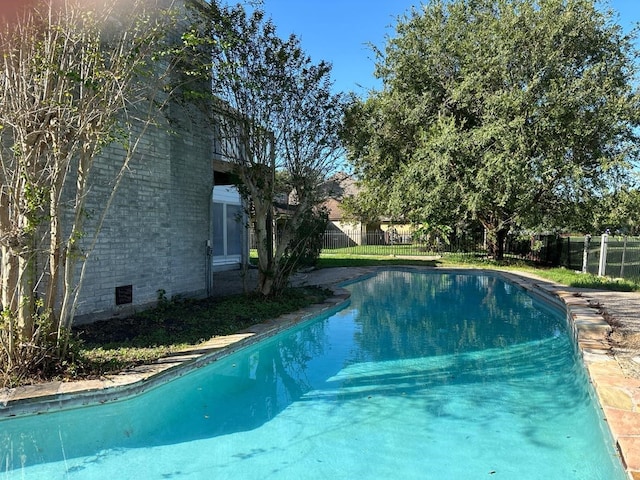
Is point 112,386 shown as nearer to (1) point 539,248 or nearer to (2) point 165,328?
(2) point 165,328

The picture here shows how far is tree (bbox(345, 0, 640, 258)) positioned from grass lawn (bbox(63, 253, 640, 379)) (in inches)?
230

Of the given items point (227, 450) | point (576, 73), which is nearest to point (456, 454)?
point (227, 450)

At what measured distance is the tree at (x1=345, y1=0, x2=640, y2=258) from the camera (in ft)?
48.1

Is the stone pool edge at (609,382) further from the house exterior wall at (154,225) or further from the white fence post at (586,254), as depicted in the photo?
the white fence post at (586,254)

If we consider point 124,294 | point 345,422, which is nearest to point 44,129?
point 124,294

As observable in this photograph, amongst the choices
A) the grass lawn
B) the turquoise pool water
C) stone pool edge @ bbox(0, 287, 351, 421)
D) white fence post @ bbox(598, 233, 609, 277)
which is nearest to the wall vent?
the grass lawn

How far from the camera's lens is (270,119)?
28.7 feet

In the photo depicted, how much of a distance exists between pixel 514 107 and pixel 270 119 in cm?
991

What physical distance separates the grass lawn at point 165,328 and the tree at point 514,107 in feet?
19.2

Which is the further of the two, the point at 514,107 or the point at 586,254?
the point at 586,254

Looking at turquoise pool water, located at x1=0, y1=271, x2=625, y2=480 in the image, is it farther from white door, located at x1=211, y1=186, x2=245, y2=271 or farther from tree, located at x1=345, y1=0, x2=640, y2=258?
tree, located at x1=345, y1=0, x2=640, y2=258

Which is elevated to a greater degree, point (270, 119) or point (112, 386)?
point (270, 119)

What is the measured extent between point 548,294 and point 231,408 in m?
9.00

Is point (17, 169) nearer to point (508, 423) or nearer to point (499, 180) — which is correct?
point (508, 423)
